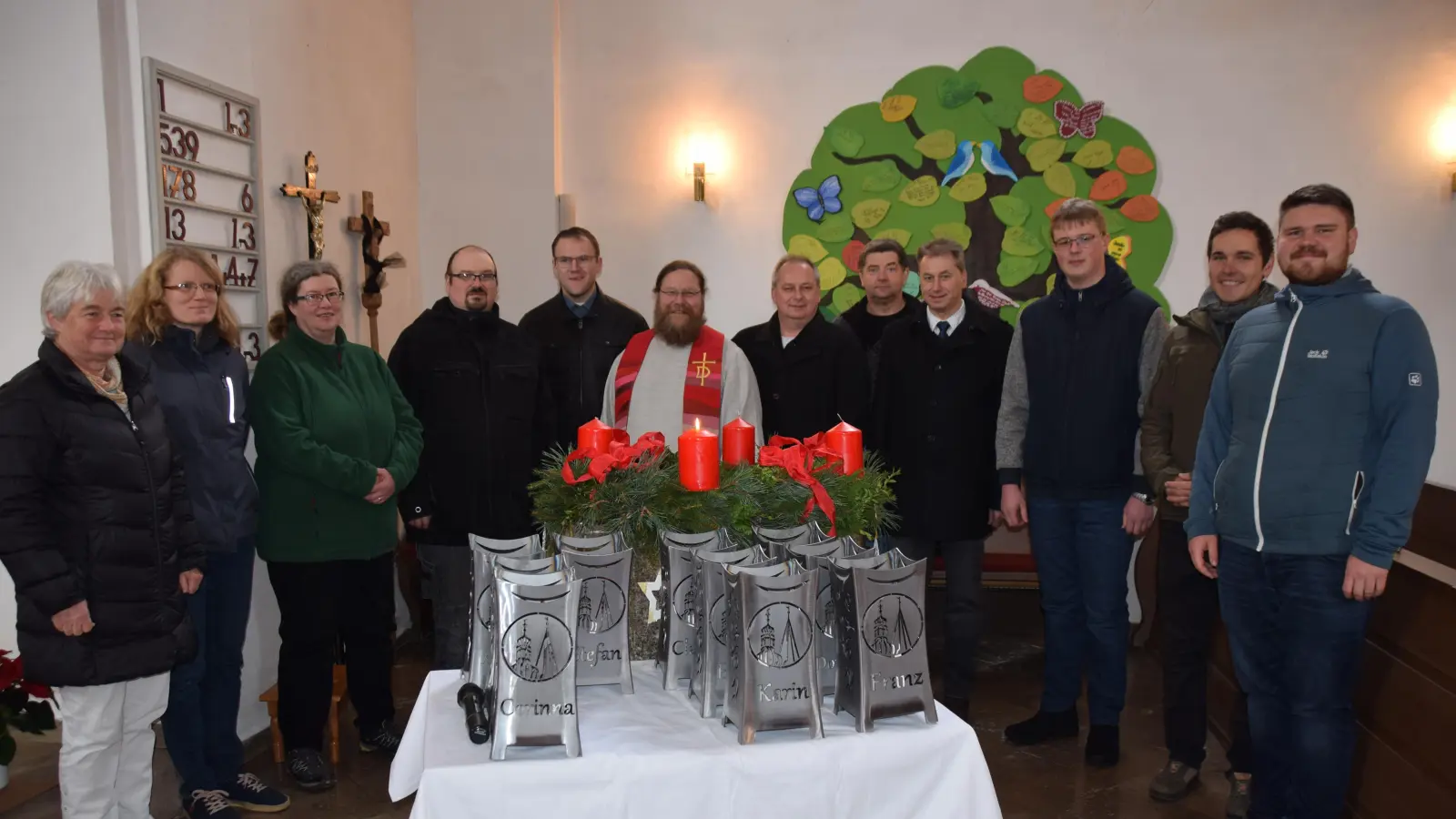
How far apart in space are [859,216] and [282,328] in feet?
9.06

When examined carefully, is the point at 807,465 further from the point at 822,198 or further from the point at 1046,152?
the point at 1046,152

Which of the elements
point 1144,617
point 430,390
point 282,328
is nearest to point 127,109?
point 282,328

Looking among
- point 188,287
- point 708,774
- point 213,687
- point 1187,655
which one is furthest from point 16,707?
point 1187,655

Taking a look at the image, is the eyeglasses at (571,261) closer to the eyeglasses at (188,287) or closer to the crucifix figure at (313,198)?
the crucifix figure at (313,198)

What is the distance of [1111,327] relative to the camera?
2.94m

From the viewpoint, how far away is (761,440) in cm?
333

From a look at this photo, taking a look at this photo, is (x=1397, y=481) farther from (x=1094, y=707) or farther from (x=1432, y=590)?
(x=1094, y=707)

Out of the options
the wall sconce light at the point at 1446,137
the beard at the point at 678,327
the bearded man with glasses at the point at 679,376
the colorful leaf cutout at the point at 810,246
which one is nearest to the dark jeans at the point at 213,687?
the bearded man with glasses at the point at 679,376

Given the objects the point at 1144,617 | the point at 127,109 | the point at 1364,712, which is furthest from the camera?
the point at 1144,617

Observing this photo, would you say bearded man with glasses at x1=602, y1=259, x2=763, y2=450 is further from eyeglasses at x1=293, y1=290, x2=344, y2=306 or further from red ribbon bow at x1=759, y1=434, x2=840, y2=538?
red ribbon bow at x1=759, y1=434, x2=840, y2=538

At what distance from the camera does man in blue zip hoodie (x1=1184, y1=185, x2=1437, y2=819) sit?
85.3 inches

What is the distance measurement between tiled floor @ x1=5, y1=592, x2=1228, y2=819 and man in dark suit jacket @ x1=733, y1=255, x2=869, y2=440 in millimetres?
1183

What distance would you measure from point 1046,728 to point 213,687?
2.51 m

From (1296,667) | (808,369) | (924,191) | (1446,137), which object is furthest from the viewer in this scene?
(924,191)
